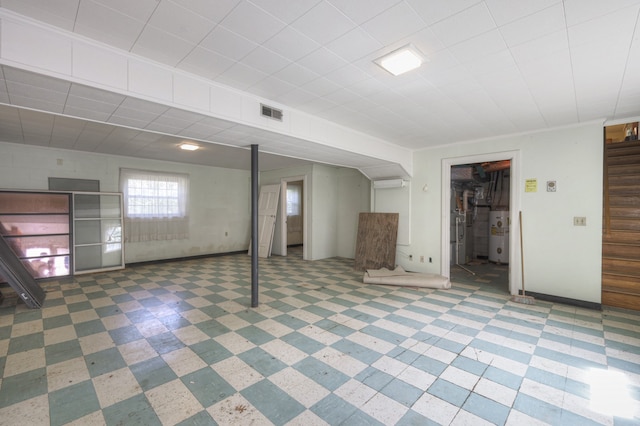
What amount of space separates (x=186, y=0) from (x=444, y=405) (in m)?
3.21

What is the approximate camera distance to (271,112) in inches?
130

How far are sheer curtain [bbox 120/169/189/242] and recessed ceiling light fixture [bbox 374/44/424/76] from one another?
6.50m

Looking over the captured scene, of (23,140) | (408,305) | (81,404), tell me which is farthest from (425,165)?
(23,140)

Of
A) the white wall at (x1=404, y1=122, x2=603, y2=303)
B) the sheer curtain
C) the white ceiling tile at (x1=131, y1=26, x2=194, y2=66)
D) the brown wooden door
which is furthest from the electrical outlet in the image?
the sheer curtain

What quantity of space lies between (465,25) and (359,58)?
2.65 feet

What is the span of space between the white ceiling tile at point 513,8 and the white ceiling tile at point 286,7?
3.68 ft

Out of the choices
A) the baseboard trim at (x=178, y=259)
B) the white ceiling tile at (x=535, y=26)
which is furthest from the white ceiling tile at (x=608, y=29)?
the baseboard trim at (x=178, y=259)

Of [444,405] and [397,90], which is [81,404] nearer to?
[444,405]

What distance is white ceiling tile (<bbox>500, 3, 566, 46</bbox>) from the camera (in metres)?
1.82

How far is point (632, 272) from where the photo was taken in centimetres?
384

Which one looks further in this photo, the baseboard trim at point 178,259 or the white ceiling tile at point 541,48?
the baseboard trim at point 178,259

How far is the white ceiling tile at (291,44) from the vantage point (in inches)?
80.7

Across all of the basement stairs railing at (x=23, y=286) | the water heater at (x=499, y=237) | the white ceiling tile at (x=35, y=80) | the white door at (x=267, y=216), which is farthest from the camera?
the white door at (x=267, y=216)

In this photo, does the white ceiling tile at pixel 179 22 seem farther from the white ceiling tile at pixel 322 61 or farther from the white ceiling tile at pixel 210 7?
the white ceiling tile at pixel 322 61
